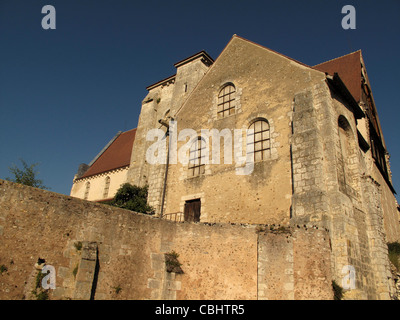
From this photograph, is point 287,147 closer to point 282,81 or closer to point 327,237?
point 282,81

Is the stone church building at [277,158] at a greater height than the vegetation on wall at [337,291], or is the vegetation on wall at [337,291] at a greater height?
the stone church building at [277,158]

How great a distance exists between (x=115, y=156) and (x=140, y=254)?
20352 mm

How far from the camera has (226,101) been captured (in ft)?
54.6

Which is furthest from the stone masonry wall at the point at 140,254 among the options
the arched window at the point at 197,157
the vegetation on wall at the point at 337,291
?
the arched window at the point at 197,157

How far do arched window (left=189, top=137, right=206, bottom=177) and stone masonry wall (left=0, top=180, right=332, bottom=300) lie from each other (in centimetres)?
450

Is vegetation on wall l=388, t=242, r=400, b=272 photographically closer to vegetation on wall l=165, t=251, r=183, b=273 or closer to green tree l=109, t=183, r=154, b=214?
vegetation on wall l=165, t=251, r=183, b=273

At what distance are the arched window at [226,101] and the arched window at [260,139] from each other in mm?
1687

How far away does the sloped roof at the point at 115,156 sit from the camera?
28237 mm

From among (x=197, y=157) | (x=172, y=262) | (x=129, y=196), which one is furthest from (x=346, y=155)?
(x=129, y=196)

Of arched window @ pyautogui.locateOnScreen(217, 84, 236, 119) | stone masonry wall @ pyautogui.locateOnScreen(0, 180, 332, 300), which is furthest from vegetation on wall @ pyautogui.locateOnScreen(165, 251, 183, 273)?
arched window @ pyautogui.locateOnScreen(217, 84, 236, 119)

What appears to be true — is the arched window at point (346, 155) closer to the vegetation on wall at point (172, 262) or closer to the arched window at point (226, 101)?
the arched window at point (226, 101)

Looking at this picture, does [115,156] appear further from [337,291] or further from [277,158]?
[337,291]

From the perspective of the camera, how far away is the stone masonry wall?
8.77m

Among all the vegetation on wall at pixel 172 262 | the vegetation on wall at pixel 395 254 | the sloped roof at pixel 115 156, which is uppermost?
the sloped roof at pixel 115 156
